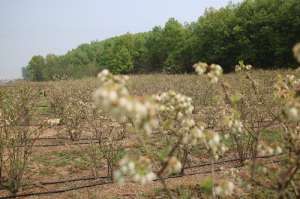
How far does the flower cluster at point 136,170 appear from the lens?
214 centimetres

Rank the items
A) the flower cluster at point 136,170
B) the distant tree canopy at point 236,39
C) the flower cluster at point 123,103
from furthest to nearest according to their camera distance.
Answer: the distant tree canopy at point 236,39
the flower cluster at point 136,170
the flower cluster at point 123,103

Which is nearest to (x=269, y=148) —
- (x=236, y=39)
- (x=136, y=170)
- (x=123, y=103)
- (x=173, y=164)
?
(x=173, y=164)

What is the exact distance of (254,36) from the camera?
103 feet

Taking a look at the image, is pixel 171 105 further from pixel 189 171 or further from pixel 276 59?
pixel 276 59

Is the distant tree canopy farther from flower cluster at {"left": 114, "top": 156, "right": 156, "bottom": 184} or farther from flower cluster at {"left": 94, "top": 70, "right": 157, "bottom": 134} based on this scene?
flower cluster at {"left": 94, "top": 70, "right": 157, "bottom": 134}

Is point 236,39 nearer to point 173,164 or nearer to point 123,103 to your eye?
point 173,164

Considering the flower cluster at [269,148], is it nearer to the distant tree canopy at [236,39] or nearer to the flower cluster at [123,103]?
the flower cluster at [123,103]

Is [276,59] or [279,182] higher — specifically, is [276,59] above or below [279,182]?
above

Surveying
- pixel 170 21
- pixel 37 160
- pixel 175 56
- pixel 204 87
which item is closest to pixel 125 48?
pixel 170 21

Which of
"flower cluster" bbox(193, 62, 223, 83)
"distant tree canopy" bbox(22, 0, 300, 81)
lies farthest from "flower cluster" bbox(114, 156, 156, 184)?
"distant tree canopy" bbox(22, 0, 300, 81)

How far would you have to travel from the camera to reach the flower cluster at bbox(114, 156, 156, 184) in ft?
7.01

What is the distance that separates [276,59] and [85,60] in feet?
180

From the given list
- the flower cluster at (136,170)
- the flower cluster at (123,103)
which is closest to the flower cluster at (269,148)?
the flower cluster at (136,170)

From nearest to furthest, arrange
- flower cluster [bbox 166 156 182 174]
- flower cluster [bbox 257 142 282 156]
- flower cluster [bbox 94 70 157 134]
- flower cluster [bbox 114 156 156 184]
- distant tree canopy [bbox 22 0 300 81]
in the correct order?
flower cluster [bbox 94 70 157 134] < flower cluster [bbox 114 156 156 184] < flower cluster [bbox 166 156 182 174] < flower cluster [bbox 257 142 282 156] < distant tree canopy [bbox 22 0 300 81]
